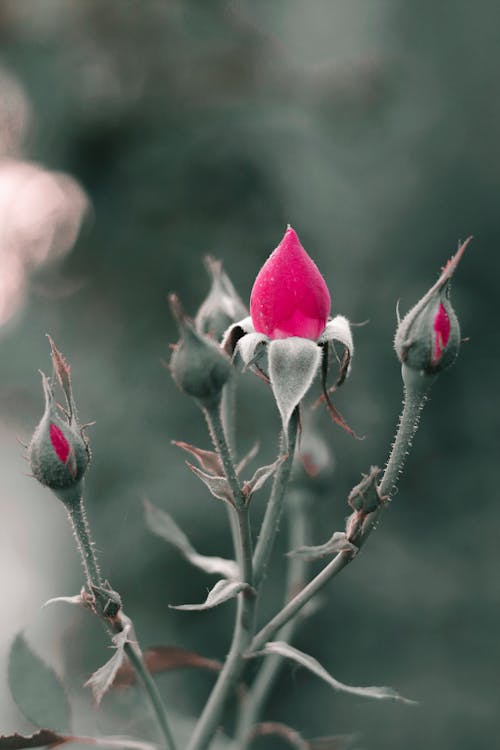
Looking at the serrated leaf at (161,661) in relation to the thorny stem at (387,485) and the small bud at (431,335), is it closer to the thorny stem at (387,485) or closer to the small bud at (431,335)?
the thorny stem at (387,485)

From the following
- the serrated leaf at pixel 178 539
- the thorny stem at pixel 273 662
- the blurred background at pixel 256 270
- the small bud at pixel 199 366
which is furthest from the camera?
the blurred background at pixel 256 270

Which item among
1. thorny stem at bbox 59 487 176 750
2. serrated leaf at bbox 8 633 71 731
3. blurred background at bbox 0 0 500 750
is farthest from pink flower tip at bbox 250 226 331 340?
blurred background at bbox 0 0 500 750

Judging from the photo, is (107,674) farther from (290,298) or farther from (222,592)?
(290,298)

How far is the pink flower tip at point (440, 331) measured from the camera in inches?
28.0

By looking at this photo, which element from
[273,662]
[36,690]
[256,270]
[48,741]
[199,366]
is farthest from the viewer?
[256,270]

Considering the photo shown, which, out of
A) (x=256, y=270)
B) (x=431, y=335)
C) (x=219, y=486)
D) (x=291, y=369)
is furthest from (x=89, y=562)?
(x=256, y=270)

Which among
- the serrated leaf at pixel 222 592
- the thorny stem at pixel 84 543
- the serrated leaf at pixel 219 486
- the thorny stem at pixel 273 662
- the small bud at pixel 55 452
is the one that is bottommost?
the thorny stem at pixel 273 662

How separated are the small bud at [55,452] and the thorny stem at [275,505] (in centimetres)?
17

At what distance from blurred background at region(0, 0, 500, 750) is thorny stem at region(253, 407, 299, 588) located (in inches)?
34.6

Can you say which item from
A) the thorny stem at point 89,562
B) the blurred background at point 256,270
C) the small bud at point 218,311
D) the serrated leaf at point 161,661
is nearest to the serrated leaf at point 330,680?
the thorny stem at point 89,562

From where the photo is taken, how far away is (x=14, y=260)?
2.48 meters

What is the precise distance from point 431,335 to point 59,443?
0.32 m

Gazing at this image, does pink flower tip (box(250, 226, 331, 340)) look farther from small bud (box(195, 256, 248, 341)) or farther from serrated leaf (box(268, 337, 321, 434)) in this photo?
small bud (box(195, 256, 248, 341))

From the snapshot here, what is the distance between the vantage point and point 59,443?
2.27 feet
